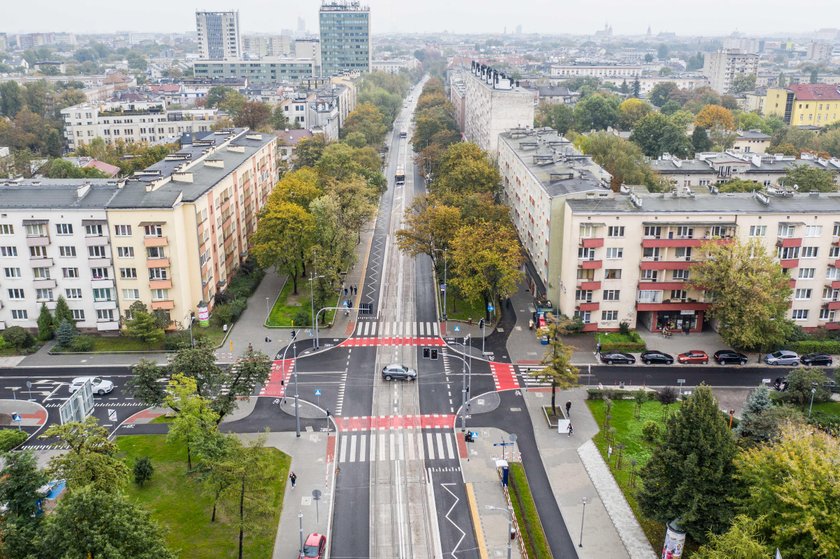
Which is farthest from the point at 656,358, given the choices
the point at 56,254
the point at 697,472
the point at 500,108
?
the point at 500,108

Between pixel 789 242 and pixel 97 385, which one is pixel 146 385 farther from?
pixel 789 242

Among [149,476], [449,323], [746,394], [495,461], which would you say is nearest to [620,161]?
[449,323]

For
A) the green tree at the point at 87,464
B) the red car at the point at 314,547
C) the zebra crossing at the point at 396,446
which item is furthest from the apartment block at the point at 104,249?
the red car at the point at 314,547

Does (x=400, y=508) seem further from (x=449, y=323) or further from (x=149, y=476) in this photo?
(x=449, y=323)

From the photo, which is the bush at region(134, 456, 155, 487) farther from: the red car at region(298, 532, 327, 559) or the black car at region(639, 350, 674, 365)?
the black car at region(639, 350, 674, 365)

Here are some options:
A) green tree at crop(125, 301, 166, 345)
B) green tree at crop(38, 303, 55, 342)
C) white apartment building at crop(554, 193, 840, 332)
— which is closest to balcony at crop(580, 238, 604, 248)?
white apartment building at crop(554, 193, 840, 332)

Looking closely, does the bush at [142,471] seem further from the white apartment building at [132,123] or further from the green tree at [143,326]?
the white apartment building at [132,123]
